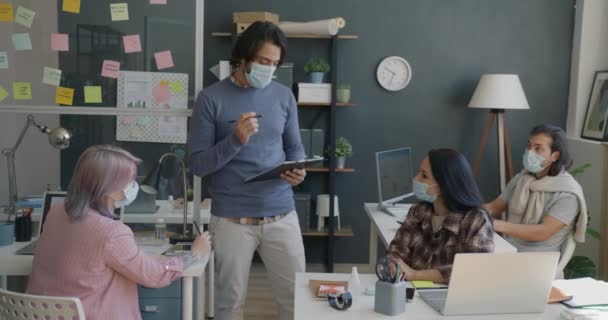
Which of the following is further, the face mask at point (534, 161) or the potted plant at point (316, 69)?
the potted plant at point (316, 69)

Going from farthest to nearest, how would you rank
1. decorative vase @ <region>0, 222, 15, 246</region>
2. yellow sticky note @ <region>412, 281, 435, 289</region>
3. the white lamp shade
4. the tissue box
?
the tissue box
the white lamp shade
decorative vase @ <region>0, 222, 15, 246</region>
yellow sticky note @ <region>412, 281, 435, 289</region>

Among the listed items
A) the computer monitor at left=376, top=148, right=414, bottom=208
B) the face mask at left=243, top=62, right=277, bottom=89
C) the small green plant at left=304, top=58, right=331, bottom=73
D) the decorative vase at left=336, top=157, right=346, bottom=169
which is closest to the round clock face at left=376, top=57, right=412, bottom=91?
the small green plant at left=304, top=58, right=331, bottom=73

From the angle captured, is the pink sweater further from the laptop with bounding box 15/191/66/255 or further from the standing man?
the laptop with bounding box 15/191/66/255

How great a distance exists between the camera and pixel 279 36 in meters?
2.64

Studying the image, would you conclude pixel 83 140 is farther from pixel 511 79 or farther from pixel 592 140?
pixel 592 140

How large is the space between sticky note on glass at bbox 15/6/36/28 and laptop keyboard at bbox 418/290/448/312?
2.14 m

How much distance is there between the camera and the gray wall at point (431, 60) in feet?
17.2

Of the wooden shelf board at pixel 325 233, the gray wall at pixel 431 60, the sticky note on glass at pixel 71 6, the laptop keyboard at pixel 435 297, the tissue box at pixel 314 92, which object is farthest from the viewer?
the gray wall at pixel 431 60

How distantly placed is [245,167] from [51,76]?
1110 millimetres

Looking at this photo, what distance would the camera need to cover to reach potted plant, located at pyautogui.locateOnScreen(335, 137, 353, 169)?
201 inches

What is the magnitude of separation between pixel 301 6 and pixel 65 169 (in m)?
2.67

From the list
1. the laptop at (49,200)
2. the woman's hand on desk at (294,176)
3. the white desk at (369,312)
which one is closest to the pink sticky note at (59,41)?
the laptop at (49,200)

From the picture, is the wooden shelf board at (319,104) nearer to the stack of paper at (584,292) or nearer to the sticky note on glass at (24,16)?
the sticky note on glass at (24,16)

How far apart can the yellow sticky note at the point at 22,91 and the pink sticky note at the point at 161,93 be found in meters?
0.58
